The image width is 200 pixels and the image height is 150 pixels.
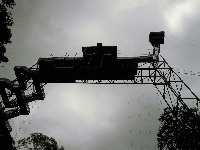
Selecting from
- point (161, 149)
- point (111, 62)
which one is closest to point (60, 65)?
point (111, 62)

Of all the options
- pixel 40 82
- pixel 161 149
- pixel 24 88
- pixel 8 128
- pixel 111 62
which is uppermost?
pixel 111 62

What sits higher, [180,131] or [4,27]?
[4,27]

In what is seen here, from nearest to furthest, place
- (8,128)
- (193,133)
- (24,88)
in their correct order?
(193,133)
(8,128)
(24,88)

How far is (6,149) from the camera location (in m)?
11.9

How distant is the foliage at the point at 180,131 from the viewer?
616cm

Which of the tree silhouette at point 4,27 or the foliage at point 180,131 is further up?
the tree silhouette at point 4,27

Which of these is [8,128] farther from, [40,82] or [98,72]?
[98,72]

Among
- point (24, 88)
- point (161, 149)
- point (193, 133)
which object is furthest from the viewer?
point (24, 88)

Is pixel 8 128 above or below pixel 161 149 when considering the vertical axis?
above

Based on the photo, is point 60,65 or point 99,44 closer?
point 99,44

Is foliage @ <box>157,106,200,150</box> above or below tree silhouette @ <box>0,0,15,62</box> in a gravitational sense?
below

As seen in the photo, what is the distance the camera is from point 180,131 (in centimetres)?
639

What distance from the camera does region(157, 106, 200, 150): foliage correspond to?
20.2 ft

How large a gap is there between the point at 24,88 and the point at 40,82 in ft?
4.19
